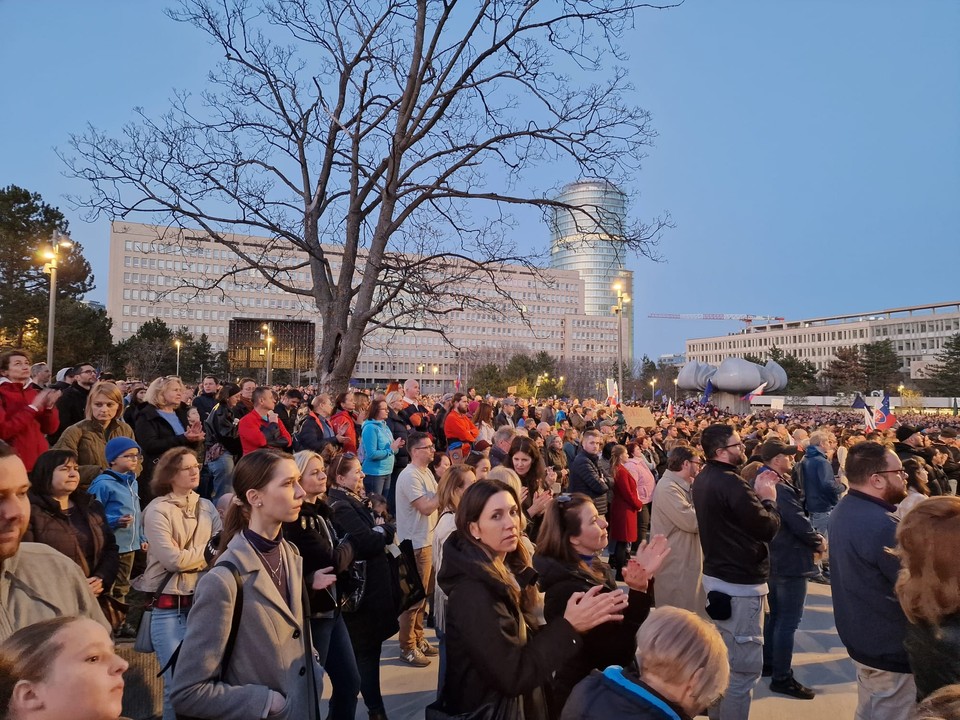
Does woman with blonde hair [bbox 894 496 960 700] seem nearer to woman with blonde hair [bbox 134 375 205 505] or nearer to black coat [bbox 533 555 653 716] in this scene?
black coat [bbox 533 555 653 716]

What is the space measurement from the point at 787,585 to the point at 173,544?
4787 millimetres

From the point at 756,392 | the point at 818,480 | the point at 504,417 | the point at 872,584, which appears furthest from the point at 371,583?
the point at 756,392

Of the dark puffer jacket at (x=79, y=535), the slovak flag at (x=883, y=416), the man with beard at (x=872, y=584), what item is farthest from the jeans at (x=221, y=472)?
the slovak flag at (x=883, y=416)

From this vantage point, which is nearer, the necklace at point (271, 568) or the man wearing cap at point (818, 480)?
the necklace at point (271, 568)

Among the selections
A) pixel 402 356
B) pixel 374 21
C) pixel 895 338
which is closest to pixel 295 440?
pixel 374 21

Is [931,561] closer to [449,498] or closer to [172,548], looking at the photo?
[449,498]

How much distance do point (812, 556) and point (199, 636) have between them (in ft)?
16.1

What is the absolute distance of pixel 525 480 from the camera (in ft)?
20.8

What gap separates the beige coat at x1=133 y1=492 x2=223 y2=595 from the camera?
3814mm

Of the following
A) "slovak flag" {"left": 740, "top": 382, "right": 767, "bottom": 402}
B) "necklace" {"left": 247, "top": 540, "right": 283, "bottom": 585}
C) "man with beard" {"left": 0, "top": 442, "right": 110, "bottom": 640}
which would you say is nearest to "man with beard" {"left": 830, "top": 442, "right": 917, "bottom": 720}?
"necklace" {"left": 247, "top": 540, "right": 283, "bottom": 585}

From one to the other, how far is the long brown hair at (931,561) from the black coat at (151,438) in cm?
657

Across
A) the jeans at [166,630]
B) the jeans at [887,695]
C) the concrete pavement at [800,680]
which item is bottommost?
the concrete pavement at [800,680]

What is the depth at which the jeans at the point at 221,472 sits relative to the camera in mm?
8133

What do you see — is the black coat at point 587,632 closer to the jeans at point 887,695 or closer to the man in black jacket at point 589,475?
→ the jeans at point 887,695
